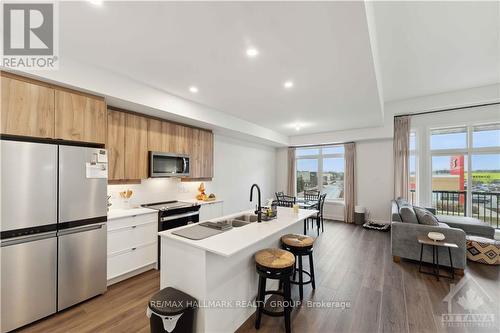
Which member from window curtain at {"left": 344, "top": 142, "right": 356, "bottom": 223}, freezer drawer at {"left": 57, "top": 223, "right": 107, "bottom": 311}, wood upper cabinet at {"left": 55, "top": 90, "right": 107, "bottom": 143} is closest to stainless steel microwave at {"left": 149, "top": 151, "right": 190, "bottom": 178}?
wood upper cabinet at {"left": 55, "top": 90, "right": 107, "bottom": 143}

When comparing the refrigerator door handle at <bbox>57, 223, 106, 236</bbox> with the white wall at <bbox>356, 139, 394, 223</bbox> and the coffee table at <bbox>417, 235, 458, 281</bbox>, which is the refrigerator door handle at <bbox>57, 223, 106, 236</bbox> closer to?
the coffee table at <bbox>417, 235, 458, 281</bbox>

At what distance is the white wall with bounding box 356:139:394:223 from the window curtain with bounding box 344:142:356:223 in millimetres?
164

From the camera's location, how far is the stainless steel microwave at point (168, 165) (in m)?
3.48

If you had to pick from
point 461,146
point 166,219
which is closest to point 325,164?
point 461,146

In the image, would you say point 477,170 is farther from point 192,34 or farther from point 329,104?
point 192,34

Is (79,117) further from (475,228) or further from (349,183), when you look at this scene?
(475,228)

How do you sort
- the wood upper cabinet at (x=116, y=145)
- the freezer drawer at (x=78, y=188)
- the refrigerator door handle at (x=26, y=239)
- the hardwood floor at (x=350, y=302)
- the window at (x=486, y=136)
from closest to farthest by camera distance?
1. the refrigerator door handle at (x=26, y=239)
2. the hardwood floor at (x=350, y=302)
3. the freezer drawer at (x=78, y=188)
4. the wood upper cabinet at (x=116, y=145)
5. the window at (x=486, y=136)

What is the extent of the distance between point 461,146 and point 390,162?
152cm

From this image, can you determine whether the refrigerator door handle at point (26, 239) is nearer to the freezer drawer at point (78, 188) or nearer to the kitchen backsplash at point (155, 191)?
the freezer drawer at point (78, 188)

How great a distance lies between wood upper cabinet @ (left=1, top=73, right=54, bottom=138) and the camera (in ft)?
6.30

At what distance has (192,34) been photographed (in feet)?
6.30

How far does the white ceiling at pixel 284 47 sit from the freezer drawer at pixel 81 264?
2.00m

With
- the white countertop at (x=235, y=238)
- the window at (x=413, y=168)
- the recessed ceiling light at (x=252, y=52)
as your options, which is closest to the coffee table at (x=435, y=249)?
the white countertop at (x=235, y=238)

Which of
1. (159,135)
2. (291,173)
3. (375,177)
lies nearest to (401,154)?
(375,177)
